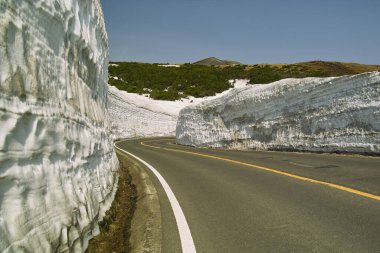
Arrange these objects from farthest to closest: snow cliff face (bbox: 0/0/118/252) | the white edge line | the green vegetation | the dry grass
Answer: the green vegetation < the dry grass < the white edge line < snow cliff face (bbox: 0/0/118/252)

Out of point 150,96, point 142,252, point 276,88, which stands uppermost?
point 150,96

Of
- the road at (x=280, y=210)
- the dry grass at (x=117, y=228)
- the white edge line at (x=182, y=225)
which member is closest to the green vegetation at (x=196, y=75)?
the road at (x=280, y=210)

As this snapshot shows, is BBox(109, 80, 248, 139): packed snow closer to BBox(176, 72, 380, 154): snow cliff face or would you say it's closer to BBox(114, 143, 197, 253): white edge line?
BBox(176, 72, 380, 154): snow cliff face

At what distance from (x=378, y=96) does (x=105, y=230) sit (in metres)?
13.6

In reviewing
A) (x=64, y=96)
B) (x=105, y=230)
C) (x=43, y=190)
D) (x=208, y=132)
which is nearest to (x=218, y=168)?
(x=105, y=230)

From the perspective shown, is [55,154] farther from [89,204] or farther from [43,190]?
[89,204]

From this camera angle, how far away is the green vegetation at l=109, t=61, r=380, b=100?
206ft

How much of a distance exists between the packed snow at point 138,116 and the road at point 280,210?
37.8 m

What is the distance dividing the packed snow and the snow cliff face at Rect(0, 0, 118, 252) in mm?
40978

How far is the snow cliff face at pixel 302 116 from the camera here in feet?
54.0

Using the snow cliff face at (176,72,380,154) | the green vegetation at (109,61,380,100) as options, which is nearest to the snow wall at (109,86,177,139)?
the green vegetation at (109,61,380,100)

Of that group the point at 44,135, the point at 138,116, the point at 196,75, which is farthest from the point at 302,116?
the point at 196,75

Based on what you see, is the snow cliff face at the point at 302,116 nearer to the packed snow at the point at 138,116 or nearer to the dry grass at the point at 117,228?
the dry grass at the point at 117,228

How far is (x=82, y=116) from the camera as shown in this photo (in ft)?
20.5
